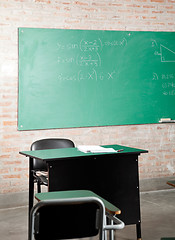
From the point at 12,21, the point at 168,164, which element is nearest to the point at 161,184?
the point at 168,164

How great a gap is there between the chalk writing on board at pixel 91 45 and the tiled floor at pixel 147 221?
2.09 metres

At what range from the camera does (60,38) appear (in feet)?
17.2

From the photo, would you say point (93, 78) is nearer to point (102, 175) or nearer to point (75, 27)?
point (75, 27)

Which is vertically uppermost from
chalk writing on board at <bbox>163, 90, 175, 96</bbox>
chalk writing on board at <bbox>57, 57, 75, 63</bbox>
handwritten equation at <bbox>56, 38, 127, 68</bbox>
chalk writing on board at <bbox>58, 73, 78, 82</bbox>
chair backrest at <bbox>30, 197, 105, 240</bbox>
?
handwritten equation at <bbox>56, 38, 127, 68</bbox>

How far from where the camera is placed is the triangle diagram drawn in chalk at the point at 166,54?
5836 millimetres

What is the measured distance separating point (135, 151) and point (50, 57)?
2.00 m

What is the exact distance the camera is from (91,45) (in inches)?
214

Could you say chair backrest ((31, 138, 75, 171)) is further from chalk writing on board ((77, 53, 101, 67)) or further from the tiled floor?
chalk writing on board ((77, 53, 101, 67))

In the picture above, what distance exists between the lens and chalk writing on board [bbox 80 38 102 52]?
5387mm

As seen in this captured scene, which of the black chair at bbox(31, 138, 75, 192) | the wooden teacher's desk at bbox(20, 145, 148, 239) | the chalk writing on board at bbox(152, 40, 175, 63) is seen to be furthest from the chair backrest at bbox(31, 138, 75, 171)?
the chalk writing on board at bbox(152, 40, 175, 63)

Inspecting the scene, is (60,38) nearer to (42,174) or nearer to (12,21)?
(12,21)

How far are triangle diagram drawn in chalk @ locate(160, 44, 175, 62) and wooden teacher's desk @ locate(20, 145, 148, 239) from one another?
2.38 metres

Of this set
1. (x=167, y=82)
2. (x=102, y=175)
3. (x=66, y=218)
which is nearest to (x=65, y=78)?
(x=167, y=82)

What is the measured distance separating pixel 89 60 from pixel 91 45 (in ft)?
0.66
